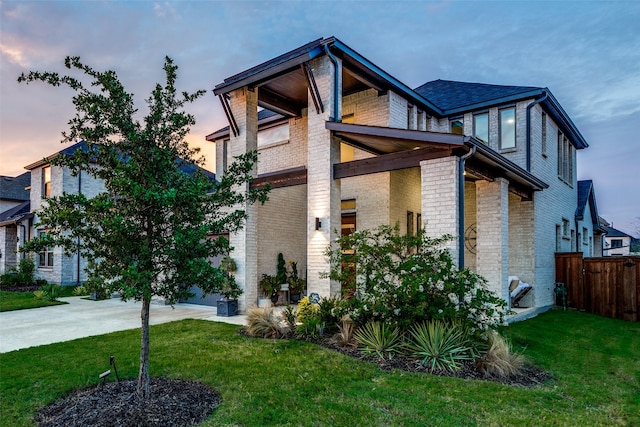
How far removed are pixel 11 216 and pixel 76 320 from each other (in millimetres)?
16635

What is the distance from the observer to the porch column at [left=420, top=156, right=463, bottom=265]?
6914 millimetres

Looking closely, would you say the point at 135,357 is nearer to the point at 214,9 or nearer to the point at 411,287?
the point at 411,287

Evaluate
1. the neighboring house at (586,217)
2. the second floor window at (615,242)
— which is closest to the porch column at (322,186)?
the neighboring house at (586,217)

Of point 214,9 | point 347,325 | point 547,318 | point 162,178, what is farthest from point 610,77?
point 162,178

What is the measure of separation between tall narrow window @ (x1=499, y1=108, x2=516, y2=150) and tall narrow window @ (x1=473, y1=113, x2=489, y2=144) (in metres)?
0.45

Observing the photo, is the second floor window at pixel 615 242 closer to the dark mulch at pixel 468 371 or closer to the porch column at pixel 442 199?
the porch column at pixel 442 199

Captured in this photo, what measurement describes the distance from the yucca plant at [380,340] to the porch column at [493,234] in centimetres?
367

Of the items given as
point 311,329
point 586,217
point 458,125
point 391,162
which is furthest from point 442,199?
point 586,217

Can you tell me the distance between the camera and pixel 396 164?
7797 mm

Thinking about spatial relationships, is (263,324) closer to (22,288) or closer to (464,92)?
(464,92)

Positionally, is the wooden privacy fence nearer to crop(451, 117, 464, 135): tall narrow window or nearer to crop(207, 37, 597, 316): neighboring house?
crop(207, 37, 597, 316): neighboring house

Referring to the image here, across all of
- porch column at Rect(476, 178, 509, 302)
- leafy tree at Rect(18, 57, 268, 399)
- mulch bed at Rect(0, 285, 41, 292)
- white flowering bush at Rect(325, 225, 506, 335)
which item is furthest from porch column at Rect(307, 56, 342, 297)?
mulch bed at Rect(0, 285, 41, 292)

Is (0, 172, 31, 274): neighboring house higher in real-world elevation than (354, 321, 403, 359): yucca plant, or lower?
higher

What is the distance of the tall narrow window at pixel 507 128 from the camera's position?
11.6 meters
